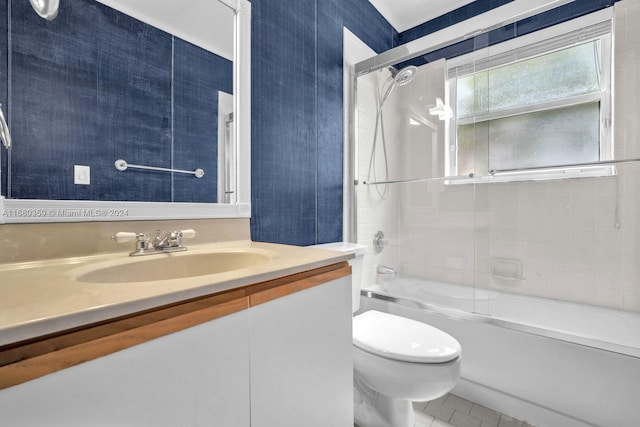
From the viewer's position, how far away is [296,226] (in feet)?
5.16

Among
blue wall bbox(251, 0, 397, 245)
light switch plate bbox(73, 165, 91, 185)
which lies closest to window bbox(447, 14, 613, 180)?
blue wall bbox(251, 0, 397, 245)

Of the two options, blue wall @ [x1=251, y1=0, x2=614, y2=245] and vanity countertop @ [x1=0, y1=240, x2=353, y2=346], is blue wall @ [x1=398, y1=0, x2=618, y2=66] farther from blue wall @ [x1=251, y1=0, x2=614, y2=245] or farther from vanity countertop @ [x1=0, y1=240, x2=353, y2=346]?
vanity countertop @ [x1=0, y1=240, x2=353, y2=346]

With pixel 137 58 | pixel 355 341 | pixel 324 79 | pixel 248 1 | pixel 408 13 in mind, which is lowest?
pixel 355 341

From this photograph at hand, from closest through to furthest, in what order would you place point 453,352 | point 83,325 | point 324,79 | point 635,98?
point 83,325, point 453,352, point 635,98, point 324,79

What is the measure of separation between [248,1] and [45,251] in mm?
1206

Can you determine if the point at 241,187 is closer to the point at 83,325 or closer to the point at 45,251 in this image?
the point at 45,251

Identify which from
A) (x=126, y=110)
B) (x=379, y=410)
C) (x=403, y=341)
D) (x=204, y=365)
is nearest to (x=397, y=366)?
(x=403, y=341)

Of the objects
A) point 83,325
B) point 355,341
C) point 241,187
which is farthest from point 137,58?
point 355,341

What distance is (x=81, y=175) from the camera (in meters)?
0.90

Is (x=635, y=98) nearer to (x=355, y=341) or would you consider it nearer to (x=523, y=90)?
(x=523, y=90)

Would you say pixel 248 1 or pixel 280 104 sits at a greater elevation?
pixel 248 1

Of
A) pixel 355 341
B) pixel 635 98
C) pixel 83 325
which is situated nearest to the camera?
pixel 83 325

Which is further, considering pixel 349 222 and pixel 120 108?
pixel 349 222

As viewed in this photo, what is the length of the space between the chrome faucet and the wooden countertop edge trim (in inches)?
18.3
